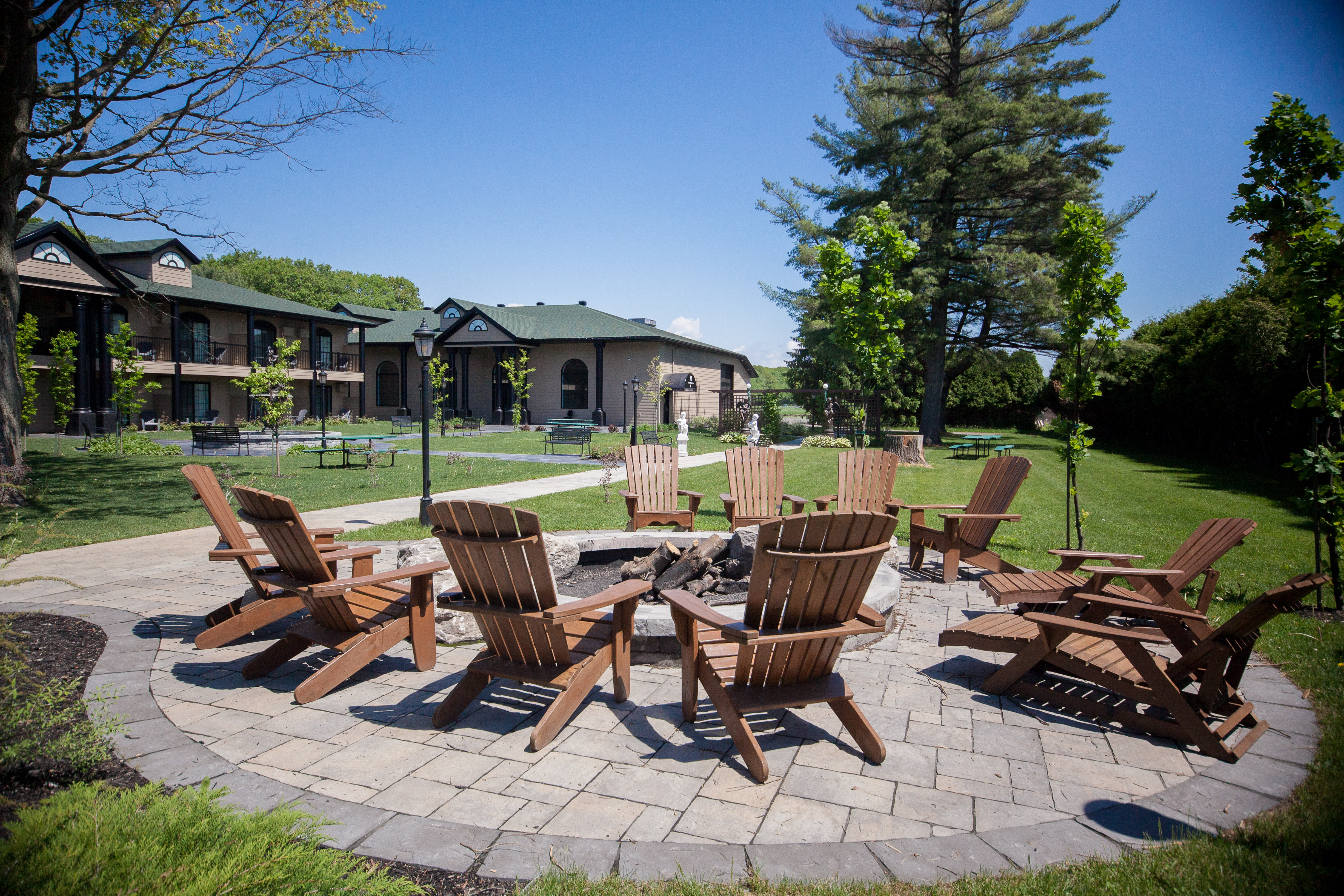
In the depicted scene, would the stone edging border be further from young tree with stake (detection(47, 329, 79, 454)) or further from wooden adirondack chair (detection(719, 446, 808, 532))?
young tree with stake (detection(47, 329, 79, 454))

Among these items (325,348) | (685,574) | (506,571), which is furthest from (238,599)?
(325,348)

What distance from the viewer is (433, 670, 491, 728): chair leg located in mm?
3309

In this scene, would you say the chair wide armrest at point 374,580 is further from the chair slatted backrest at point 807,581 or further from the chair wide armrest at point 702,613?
the chair slatted backrest at point 807,581

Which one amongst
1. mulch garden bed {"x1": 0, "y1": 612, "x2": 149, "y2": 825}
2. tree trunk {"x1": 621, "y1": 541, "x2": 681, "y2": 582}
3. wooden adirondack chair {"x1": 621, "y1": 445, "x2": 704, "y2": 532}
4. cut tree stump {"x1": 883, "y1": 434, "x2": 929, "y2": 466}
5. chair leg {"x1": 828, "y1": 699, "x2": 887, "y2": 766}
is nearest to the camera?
mulch garden bed {"x1": 0, "y1": 612, "x2": 149, "y2": 825}

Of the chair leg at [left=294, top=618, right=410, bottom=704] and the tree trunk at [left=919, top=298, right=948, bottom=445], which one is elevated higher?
the tree trunk at [left=919, top=298, right=948, bottom=445]

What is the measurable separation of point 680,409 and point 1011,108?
18700 mm

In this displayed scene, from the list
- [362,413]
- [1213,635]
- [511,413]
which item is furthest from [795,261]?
[362,413]

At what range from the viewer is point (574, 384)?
33844mm

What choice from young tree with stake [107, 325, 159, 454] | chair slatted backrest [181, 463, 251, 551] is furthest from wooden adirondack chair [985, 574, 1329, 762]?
young tree with stake [107, 325, 159, 454]

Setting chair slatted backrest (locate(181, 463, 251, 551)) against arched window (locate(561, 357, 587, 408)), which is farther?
arched window (locate(561, 357, 587, 408))

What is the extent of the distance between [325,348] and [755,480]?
3488cm

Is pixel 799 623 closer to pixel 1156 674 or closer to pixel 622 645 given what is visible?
pixel 622 645

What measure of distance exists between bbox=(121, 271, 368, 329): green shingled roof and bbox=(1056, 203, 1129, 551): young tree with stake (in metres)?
28.1

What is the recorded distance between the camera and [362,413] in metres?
37.3
